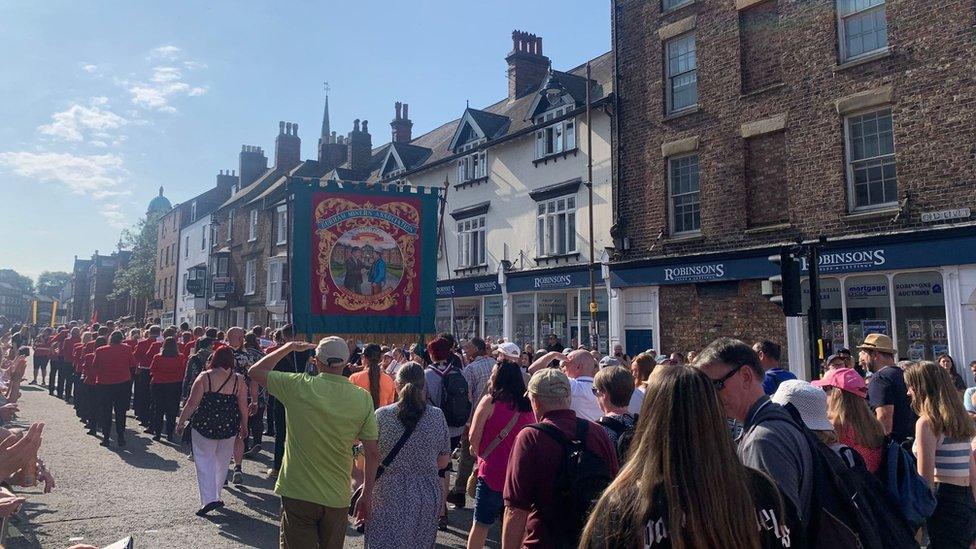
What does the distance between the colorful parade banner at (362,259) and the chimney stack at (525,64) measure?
15.6m

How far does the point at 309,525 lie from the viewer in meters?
4.41

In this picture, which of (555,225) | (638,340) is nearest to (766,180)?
(638,340)

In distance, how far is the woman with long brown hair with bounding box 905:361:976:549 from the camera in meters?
4.45

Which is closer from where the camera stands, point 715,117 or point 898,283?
point 898,283

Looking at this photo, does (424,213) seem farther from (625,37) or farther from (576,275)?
(625,37)

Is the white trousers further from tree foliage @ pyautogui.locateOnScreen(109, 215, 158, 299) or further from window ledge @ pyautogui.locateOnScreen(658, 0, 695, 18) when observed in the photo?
tree foliage @ pyautogui.locateOnScreen(109, 215, 158, 299)

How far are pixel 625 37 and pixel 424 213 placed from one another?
10356 mm

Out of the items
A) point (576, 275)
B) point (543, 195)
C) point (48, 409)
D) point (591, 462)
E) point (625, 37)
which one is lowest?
point (48, 409)

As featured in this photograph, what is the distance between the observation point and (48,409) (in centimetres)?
1593

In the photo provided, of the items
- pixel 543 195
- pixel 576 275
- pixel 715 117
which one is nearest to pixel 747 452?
pixel 715 117

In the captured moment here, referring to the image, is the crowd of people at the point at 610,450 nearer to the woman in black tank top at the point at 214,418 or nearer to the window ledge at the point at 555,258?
the woman in black tank top at the point at 214,418

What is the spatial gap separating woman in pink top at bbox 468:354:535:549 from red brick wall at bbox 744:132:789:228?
11.8 metres

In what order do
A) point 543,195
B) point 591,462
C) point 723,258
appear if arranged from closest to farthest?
1. point 591,462
2. point 723,258
3. point 543,195

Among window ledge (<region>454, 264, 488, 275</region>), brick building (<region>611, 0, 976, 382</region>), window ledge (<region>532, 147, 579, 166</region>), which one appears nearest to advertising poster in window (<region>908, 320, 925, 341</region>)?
brick building (<region>611, 0, 976, 382</region>)
